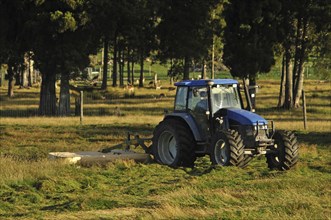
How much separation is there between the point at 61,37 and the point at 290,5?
1663 centimetres

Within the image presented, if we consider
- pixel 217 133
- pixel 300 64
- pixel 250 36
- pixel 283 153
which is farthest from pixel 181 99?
pixel 300 64

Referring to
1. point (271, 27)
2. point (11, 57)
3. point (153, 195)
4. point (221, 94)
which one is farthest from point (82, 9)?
point (153, 195)

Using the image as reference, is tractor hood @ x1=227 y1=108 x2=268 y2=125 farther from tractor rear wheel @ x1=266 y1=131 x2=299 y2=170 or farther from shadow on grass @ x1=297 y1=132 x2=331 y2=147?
shadow on grass @ x1=297 y1=132 x2=331 y2=147

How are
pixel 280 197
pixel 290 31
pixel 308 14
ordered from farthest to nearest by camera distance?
pixel 290 31
pixel 308 14
pixel 280 197

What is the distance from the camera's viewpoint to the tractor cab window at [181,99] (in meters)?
15.8

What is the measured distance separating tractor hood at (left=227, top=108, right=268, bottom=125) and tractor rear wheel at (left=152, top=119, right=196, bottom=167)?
1.23 m

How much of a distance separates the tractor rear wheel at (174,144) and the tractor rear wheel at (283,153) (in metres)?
2.01

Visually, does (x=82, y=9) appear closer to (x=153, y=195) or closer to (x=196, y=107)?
(x=196, y=107)

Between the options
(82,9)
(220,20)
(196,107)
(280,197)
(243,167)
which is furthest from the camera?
(220,20)

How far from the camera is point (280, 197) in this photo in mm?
9992

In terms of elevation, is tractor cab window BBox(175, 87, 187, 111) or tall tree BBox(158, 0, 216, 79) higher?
tall tree BBox(158, 0, 216, 79)

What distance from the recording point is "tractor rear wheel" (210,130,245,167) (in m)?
13.9

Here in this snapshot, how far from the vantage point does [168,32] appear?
5256 centimetres

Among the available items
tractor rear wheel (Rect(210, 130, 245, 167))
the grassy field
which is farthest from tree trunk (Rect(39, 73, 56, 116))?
tractor rear wheel (Rect(210, 130, 245, 167))
